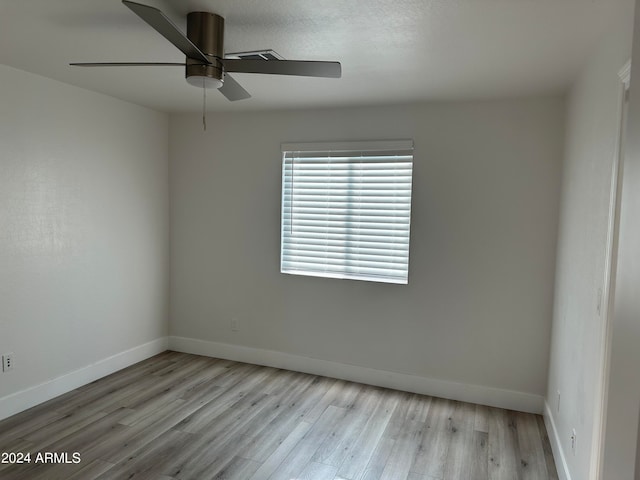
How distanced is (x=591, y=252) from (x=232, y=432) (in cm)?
248

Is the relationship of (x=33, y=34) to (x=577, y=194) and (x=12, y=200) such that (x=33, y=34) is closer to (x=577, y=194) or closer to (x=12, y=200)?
(x=12, y=200)

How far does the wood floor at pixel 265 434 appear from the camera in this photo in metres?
2.52

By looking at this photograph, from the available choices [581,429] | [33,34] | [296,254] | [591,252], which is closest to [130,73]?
[33,34]

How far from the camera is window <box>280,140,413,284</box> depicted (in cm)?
366

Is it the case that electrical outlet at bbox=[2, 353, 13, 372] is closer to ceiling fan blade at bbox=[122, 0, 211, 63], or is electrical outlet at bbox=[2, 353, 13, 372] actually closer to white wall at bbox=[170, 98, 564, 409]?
white wall at bbox=[170, 98, 564, 409]

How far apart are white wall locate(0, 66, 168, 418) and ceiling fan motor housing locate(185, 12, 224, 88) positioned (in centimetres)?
180

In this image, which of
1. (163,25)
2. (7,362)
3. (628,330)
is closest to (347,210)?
(163,25)

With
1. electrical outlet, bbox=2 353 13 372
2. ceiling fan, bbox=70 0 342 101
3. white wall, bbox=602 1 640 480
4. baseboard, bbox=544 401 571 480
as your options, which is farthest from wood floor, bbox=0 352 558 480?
ceiling fan, bbox=70 0 342 101

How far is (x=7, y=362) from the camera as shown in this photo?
9.82 feet

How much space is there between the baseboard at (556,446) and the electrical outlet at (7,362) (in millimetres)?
3643

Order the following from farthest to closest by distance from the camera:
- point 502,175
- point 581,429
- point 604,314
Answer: point 502,175
point 581,429
point 604,314

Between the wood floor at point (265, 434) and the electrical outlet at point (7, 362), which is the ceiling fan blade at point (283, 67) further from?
the electrical outlet at point (7, 362)

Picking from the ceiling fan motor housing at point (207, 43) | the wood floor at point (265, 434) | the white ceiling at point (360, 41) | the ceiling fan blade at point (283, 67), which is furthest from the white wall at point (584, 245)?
the ceiling fan motor housing at point (207, 43)

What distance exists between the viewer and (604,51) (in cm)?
207
